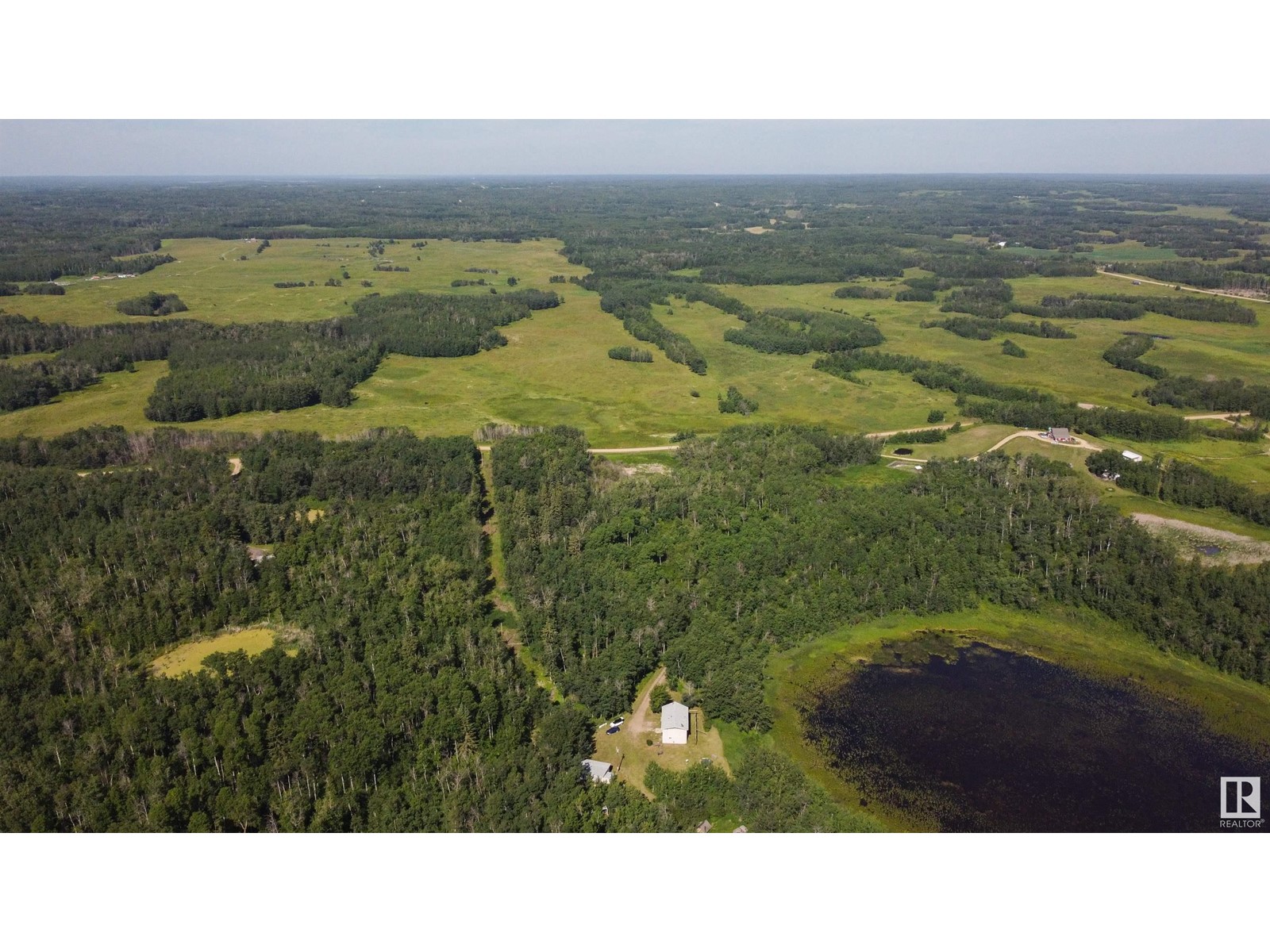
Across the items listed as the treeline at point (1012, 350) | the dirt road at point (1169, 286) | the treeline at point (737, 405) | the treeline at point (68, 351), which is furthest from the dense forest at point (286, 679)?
the dirt road at point (1169, 286)

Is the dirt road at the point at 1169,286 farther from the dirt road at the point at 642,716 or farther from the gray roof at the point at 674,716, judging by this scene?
the gray roof at the point at 674,716

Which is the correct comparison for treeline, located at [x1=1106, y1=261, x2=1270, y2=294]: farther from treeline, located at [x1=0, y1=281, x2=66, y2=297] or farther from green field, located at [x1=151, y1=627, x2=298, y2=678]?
treeline, located at [x1=0, y1=281, x2=66, y2=297]

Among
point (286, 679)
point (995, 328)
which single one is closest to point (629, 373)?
point (995, 328)

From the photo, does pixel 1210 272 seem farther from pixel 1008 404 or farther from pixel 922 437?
pixel 922 437

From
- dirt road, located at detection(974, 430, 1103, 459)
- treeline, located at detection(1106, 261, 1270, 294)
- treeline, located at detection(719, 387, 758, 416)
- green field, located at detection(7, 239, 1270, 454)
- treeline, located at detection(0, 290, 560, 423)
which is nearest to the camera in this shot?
dirt road, located at detection(974, 430, 1103, 459)

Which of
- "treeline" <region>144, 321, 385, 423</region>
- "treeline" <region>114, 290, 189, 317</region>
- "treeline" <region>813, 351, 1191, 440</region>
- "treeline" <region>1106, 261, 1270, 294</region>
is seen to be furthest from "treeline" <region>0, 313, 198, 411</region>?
"treeline" <region>1106, 261, 1270, 294</region>

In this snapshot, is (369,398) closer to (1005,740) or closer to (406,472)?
(406,472)
